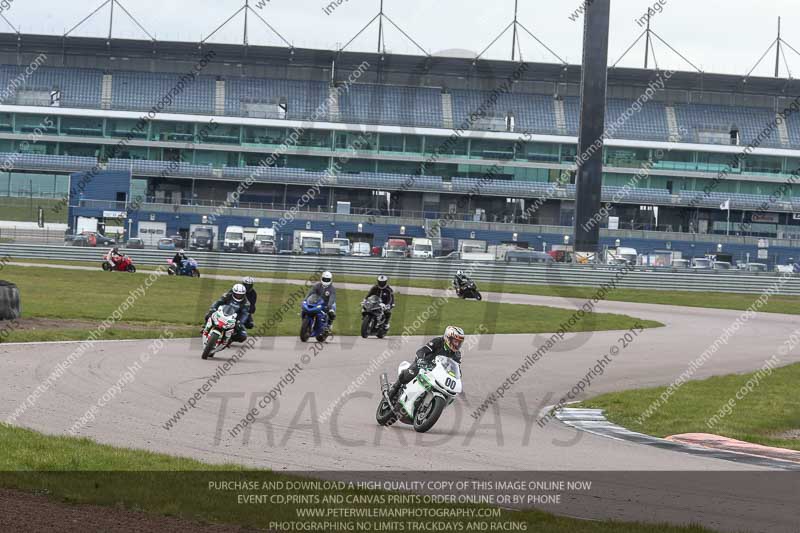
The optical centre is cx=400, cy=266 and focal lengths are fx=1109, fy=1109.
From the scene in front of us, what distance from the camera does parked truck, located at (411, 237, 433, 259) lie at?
7025 cm

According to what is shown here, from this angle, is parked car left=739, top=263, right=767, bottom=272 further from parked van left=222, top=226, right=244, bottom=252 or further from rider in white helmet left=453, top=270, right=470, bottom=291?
parked van left=222, top=226, right=244, bottom=252

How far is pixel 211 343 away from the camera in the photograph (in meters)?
21.0

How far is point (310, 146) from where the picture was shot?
3364 inches

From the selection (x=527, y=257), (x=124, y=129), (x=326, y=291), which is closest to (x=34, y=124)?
(x=124, y=129)

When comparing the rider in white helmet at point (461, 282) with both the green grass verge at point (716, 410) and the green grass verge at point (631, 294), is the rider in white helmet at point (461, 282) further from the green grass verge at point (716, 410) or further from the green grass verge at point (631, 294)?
the green grass verge at point (716, 410)

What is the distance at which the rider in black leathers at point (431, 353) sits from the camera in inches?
567

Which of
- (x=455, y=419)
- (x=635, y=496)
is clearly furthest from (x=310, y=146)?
(x=635, y=496)

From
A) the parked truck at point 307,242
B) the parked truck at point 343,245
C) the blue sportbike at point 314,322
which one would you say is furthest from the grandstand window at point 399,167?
the blue sportbike at point 314,322

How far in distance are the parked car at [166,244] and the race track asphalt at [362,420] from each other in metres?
41.2

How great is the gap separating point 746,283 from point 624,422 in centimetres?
4809

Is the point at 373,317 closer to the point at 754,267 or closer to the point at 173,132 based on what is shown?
the point at 754,267

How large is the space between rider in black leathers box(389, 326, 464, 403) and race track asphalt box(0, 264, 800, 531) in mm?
569

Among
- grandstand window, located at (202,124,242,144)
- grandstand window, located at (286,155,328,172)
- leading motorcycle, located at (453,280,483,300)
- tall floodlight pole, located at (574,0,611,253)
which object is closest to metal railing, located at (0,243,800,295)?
tall floodlight pole, located at (574,0,611,253)

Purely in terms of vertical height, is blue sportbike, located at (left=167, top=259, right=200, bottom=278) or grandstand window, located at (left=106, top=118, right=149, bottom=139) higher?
grandstand window, located at (left=106, top=118, right=149, bottom=139)
